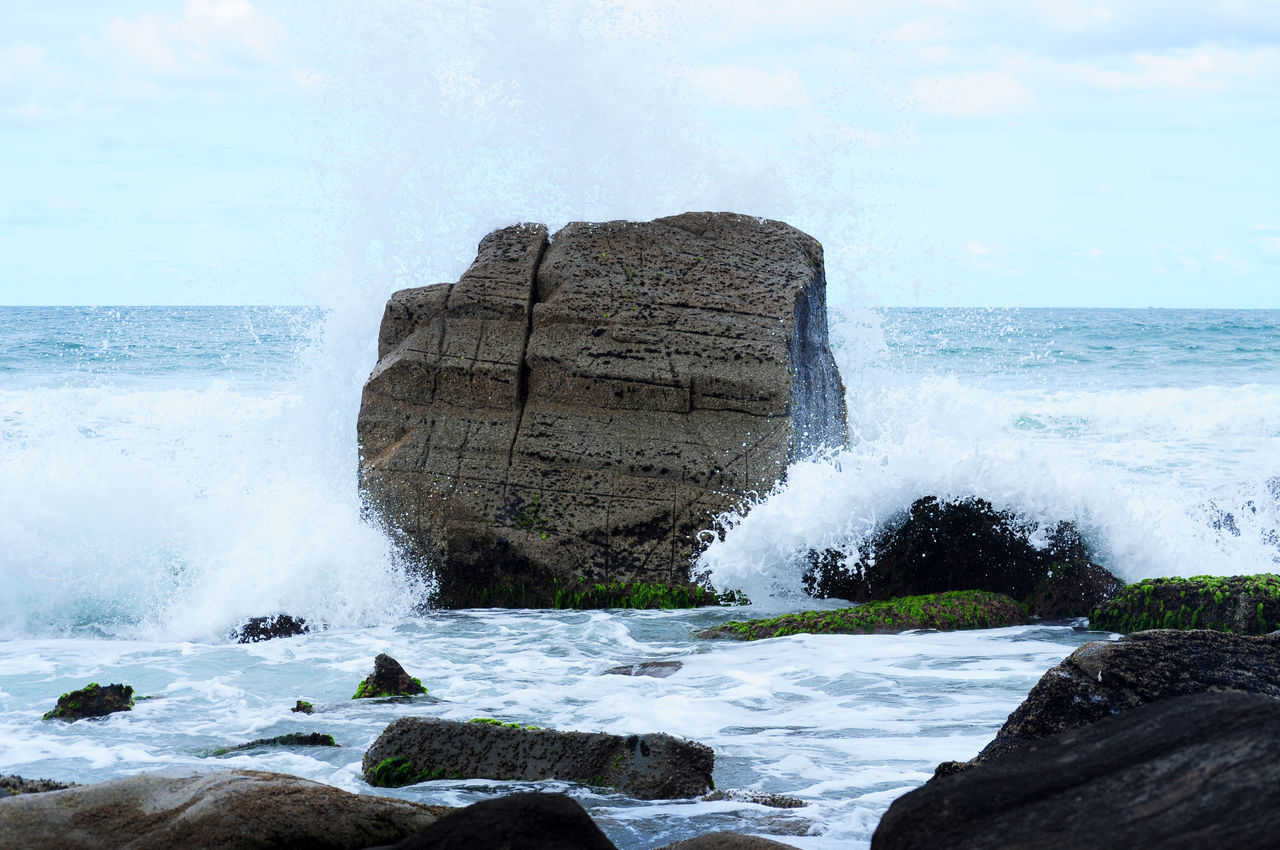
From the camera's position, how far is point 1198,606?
587cm

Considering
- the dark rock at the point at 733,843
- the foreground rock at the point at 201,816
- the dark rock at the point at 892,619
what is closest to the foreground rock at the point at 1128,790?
the dark rock at the point at 733,843

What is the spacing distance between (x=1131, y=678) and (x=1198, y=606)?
3.20m

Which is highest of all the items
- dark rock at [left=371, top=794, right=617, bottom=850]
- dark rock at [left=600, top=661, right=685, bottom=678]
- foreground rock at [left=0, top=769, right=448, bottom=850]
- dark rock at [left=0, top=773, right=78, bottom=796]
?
dark rock at [left=371, top=794, right=617, bottom=850]

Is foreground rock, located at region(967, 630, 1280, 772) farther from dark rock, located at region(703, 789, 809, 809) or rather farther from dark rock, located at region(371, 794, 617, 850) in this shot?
dark rock, located at region(371, 794, 617, 850)

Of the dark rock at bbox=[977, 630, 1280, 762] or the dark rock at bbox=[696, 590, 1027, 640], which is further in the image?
the dark rock at bbox=[696, 590, 1027, 640]

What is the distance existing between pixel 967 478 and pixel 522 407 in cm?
317

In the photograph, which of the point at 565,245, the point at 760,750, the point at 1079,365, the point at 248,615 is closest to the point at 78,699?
the point at 248,615

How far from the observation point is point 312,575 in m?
7.41

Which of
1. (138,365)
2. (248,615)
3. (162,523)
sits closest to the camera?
(248,615)

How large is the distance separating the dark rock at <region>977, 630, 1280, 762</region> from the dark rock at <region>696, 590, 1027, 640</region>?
3037 mm

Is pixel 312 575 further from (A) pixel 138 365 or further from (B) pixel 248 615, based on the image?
(A) pixel 138 365

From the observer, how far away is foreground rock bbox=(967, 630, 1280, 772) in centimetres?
310

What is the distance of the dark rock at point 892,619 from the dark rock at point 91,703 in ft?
10.3

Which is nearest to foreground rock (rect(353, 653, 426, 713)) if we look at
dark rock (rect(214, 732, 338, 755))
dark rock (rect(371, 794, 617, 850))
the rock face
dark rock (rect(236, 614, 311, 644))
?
dark rock (rect(214, 732, 338, 755))
